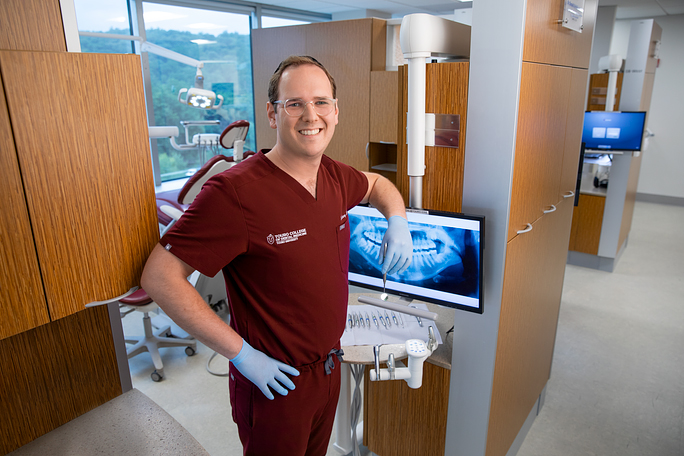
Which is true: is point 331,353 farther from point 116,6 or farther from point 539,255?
point 116,6

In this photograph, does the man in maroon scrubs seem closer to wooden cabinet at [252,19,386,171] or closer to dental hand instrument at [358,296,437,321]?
dental hand instrument at [358,296,437,321]

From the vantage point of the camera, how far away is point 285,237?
50.4 inches

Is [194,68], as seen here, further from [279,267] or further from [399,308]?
[279,267]

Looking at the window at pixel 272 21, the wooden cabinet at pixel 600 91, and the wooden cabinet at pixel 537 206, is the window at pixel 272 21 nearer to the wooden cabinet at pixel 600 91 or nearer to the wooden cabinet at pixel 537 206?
→ the wooden cabinet at pixel 600 91

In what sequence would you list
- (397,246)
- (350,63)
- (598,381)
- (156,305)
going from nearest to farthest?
1. (397,246)
2. (598,381)
3. (156,305)
4. (350,63)

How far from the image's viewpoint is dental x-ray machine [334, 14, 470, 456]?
1531 millimetres

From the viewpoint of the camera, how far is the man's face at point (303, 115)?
130 cm

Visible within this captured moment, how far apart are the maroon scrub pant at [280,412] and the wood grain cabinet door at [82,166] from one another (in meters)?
0.54

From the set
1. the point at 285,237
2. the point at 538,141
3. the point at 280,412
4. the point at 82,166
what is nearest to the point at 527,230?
the point at 538,141

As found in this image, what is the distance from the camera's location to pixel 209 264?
45.3 inches

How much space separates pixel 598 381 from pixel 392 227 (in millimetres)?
2149

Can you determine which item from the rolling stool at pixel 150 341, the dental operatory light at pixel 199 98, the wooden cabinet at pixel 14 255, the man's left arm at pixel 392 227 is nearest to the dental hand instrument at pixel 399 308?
the man's left arm at pixel 392 227

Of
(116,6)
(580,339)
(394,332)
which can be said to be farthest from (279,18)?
(394,332)

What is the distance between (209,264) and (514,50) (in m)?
1.08
